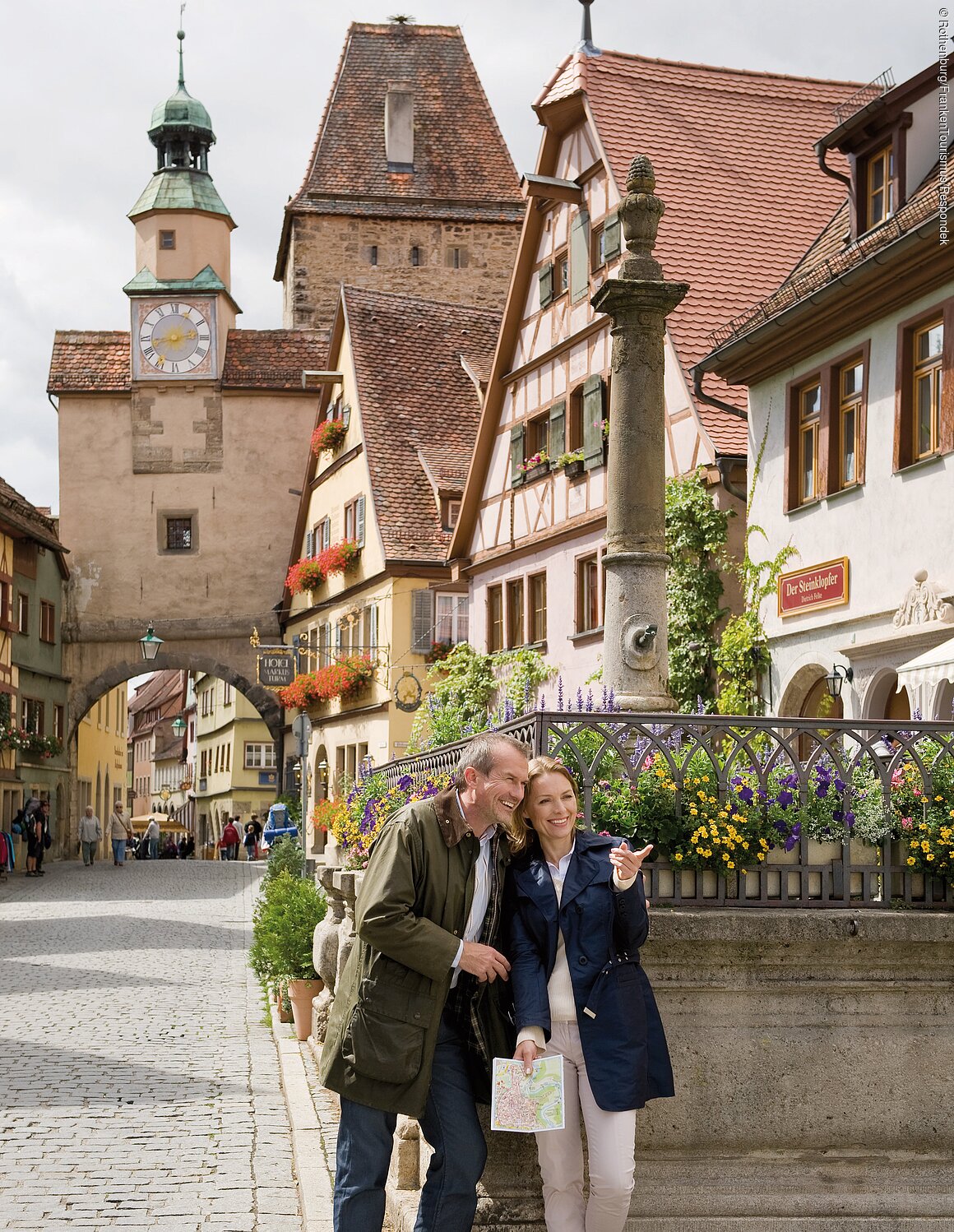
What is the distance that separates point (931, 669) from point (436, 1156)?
8002 millimetres

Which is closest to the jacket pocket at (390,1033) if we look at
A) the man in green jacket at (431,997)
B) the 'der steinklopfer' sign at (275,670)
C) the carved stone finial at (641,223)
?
the man in green jacket at (431,997)

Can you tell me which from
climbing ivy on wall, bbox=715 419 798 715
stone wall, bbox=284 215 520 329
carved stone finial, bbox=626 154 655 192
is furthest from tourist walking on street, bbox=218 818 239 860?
carved stone finial, bbox=626 154 655 192

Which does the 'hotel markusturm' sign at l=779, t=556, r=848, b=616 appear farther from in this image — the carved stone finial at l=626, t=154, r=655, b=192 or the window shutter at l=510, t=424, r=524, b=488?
the window shutter at l=510, t=424, r=524, b=488

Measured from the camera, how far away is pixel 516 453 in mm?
24359

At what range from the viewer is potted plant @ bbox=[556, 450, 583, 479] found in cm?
2189

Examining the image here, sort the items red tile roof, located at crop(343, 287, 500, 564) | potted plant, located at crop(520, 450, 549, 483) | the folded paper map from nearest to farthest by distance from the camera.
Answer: the folded paper map
potted plant, located at crop(520, 450, 549, 483)
red tile roof, located at crop(343, 287, 500, 564)

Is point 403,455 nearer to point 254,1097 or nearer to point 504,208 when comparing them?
point 504,208

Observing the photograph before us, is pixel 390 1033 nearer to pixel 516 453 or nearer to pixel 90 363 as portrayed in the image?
pixel 516 453

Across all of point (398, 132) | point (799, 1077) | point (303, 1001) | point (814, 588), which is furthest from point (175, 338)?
point (799, 1077)

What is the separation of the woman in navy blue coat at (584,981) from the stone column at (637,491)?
4224mm

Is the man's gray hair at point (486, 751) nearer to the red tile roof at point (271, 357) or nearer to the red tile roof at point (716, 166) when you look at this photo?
the red tile roof at point (716, 166)

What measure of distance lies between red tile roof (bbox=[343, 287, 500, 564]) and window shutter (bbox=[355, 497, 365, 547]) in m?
1.29

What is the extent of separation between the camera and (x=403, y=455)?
31984mm

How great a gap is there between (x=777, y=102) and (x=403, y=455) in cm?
1055
